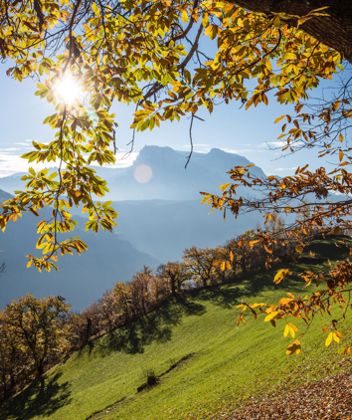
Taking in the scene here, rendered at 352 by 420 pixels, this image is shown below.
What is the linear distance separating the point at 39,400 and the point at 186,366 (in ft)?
80.1

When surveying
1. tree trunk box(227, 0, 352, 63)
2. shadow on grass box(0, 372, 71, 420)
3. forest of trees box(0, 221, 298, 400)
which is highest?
tree trunk box(227, 0, 352, 63)

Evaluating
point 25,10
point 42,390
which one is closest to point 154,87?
point 25,10

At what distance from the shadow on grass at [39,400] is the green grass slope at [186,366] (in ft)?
0.73

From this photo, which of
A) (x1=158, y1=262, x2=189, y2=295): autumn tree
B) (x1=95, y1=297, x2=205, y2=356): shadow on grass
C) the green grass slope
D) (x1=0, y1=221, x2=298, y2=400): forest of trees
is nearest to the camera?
the green grass slope

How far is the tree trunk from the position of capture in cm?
241

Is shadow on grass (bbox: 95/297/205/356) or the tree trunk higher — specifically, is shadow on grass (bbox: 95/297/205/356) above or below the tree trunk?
below

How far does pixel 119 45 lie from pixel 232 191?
2682mm

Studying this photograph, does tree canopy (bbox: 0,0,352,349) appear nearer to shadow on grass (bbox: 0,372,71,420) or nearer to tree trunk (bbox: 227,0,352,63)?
tree trunk (bbox: 227,0,352,63)

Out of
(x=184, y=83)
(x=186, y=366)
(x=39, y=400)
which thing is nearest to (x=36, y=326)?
(x=39, y=400)

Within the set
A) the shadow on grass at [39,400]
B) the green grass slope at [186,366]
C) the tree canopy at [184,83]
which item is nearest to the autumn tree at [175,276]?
the green grass slope at [186,366]

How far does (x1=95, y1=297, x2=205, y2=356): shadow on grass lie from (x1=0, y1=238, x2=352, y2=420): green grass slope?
0.75 ft

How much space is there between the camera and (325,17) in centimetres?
248

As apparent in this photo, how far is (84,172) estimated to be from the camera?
343 centimetres

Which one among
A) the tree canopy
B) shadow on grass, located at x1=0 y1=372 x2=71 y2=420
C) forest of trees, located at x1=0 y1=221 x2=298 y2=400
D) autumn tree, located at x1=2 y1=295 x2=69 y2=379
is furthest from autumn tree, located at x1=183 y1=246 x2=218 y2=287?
the tree canopy
